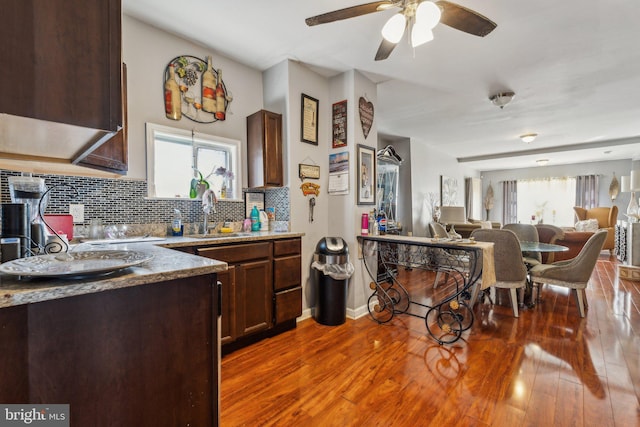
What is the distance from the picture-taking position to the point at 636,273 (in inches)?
168

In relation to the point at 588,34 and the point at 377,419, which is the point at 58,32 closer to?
the point at 377,419

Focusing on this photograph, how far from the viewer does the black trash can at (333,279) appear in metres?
2.71

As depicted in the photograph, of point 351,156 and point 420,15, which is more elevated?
point 420,15

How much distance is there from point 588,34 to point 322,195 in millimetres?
2694

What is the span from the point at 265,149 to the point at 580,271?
132 inches

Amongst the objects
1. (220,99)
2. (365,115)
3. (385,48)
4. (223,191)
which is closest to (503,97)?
(365,115)

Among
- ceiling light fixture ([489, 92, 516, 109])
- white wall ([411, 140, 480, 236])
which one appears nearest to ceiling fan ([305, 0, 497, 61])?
ceiling light fixture ([489, 92, 516, 109])

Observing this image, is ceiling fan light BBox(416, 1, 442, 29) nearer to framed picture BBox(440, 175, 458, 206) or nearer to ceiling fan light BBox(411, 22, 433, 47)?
ceiling fan light BBox(411, 22, 433, 47)

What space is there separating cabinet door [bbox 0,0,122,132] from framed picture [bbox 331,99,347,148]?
2.39 metres

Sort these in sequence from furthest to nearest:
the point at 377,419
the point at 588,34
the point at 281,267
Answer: the point at 281,267
the point at 588,34
the point at 377,419

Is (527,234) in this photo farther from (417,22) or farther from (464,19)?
(417,22)

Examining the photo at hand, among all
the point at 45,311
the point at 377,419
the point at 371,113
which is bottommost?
the point at 377,419

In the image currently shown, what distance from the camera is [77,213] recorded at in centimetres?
200

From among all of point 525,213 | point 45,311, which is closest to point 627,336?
point 45,311
